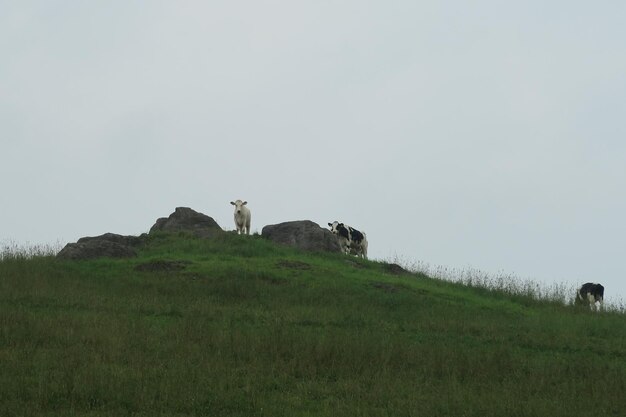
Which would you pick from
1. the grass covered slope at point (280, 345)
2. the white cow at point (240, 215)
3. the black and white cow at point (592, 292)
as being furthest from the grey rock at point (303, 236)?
the black and white cow at point (592, 292)

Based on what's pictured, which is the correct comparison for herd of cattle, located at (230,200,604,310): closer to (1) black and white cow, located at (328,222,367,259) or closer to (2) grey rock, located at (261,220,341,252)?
(1) black and white cow, located at (328,222,367,259)

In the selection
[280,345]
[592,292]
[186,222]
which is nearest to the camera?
[280,345]

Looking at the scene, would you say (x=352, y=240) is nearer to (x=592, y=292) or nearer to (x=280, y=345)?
(x=592, y=292)

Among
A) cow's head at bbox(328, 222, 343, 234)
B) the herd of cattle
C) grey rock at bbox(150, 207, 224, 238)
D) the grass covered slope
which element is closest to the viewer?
the grass covered slope

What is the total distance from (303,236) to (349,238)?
6.43 metres

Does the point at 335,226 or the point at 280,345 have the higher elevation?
the point at 335,226

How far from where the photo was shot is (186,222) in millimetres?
38250

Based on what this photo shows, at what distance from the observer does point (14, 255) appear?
30.1 metres

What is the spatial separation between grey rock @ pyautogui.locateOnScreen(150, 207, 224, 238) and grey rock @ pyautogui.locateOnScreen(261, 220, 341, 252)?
2.49 m

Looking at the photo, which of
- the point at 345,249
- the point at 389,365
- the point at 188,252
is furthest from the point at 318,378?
the point at 345,249

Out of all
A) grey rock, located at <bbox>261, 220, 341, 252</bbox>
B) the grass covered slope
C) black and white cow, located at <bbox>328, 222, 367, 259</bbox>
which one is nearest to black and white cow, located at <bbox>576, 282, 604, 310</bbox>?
the grass covered slope

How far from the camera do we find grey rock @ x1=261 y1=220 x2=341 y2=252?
1452 inches

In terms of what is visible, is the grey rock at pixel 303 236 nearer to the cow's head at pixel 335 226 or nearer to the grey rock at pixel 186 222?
the grey rock at pixel 186 222

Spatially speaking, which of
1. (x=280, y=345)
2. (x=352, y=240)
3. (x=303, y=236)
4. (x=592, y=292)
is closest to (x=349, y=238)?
(x=352, y=240)
